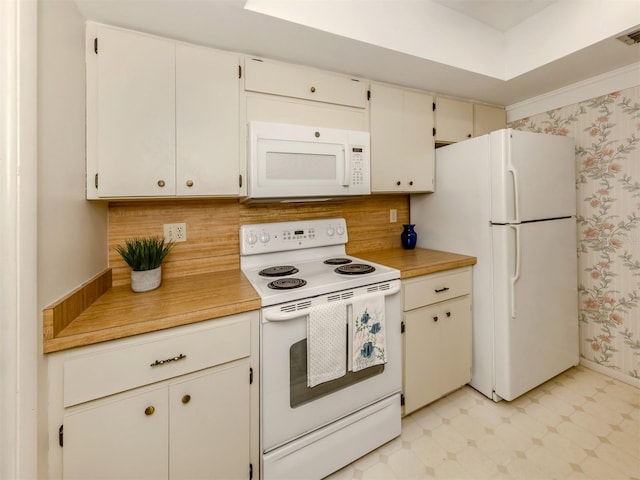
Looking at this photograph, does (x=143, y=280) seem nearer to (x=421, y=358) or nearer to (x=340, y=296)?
(x=340, y=296)

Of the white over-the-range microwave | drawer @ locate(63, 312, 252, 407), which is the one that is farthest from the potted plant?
the white over-the-range microwave

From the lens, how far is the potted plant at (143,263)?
1.40 m

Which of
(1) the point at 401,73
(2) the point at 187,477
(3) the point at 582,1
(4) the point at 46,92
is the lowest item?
(2) the point at 187,477

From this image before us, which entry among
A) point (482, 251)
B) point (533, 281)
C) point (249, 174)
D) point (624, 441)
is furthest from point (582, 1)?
point (624, 441)

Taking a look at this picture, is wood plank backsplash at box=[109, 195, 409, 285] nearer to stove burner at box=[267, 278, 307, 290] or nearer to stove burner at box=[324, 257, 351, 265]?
stove burner at box=[324, 257, 351, 265]

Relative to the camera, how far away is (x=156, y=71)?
1.36 m

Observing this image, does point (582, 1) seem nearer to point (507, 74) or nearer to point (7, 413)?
point (507, 74)

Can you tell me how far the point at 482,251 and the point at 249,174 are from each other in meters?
1.56

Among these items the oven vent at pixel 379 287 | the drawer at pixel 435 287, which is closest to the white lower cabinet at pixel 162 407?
the oven vent at pixel 379 287

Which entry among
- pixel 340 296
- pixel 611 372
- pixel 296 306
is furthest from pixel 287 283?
pixel 611 372

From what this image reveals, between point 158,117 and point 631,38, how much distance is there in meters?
2.51

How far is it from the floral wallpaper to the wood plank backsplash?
1763mm

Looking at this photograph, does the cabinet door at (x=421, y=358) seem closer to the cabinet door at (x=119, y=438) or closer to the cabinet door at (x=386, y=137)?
the cabinet door at (x=386, y=137)

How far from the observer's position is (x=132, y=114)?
1.33 m
